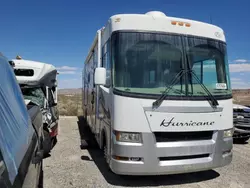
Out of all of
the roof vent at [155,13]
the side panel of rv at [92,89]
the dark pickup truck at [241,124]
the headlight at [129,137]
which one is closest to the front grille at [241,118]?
the dark pickup truck at [241,124]

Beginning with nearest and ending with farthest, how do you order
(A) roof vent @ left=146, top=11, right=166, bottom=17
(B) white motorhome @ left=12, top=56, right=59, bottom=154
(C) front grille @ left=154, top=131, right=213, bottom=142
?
1. (C) front grille @ left=154, top=131, right=213, bottom=142
2. (A) roof vent @ left=146, top=11, right=166, bottom=17
3. (B) white motorhome @ left=12, top=56, right=59, bottom=154

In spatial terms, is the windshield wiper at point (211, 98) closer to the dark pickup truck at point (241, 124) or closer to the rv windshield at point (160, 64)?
the rv windshield at point (160, 64)

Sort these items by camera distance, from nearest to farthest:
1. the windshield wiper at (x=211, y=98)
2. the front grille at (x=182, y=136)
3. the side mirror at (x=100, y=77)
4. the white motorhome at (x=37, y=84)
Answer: the front grille at (x=182, y=136), the windshield wiper at (x=211, y=98), the side mirror at (x=100, y=77), the white motorhome at (x=37, y=84)

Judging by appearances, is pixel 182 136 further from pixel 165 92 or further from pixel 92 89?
pixel 92 89

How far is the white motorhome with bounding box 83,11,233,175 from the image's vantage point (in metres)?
4.26

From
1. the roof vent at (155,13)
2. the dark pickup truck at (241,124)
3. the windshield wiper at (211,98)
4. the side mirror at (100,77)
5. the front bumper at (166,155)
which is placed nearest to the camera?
the front bumper at (166,155)

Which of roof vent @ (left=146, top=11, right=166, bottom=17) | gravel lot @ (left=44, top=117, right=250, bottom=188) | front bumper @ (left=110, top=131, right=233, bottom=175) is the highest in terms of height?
roof vent @ (left=146, top=11, right=166, bottom=17)

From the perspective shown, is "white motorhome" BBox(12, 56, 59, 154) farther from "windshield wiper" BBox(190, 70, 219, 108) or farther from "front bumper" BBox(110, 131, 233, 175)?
"windshield wiper" BBox(190, 70, 219, 108)

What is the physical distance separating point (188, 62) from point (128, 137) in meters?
1.82

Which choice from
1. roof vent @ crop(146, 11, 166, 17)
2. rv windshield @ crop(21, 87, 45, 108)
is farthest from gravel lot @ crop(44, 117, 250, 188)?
roof vent @ crop(146, 11, 166, 17)

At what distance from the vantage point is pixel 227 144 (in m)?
4.88

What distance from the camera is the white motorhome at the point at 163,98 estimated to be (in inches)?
168

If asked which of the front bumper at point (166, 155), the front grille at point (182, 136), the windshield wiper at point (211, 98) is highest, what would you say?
the windshield wiper at point (211, 98)

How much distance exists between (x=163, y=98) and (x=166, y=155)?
100 centimetres
